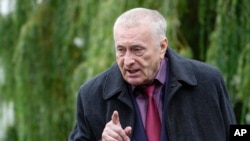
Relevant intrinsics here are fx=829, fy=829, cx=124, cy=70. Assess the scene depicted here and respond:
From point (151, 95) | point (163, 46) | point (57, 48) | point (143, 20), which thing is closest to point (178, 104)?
point (151, 95)

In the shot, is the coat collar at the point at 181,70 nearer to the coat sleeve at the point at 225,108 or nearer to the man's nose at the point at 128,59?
the coat sleeve at the point at 225,108

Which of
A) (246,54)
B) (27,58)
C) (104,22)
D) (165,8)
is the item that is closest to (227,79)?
(246,54)

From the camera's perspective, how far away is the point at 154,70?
11.1 ft

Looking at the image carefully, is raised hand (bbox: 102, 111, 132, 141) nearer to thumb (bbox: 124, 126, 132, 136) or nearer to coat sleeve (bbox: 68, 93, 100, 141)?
thumb (bbox: 124, 126, 132, 136)

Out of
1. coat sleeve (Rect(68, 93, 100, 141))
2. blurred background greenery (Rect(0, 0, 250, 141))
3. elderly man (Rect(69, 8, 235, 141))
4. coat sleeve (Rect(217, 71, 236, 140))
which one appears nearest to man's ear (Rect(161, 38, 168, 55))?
elderly man (Rect(69, 8, 235, 141))

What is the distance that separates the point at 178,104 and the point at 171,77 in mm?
123

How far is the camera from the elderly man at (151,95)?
3320 millimetres

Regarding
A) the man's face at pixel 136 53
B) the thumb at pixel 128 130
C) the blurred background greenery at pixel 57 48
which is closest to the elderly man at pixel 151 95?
the man's face at pixel 136 53

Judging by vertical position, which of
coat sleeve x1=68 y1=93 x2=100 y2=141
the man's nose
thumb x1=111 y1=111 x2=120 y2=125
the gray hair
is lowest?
coat sleeve x1=68 y1=93 x2=100 y2=141

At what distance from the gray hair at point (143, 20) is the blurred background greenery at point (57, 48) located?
242cm

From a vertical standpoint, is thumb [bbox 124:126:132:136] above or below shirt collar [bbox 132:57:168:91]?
below

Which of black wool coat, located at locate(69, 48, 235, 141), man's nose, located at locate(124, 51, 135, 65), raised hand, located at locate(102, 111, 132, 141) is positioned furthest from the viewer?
black wool coat, located at locate(69, 48, 235, 141)

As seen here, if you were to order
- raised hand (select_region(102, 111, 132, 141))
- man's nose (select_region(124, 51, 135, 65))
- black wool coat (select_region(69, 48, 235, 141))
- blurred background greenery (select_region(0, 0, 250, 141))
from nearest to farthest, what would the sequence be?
raised hand (select_region(102, 111, 132, 141))
man's nose (select_region(124, 51, 135, 65))
black wool coat (select_region(69, 48, 235, 141))
blurred background greenery (select_region(0, 0, 250, 141))

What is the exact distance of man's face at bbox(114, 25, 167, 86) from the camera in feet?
10.8
